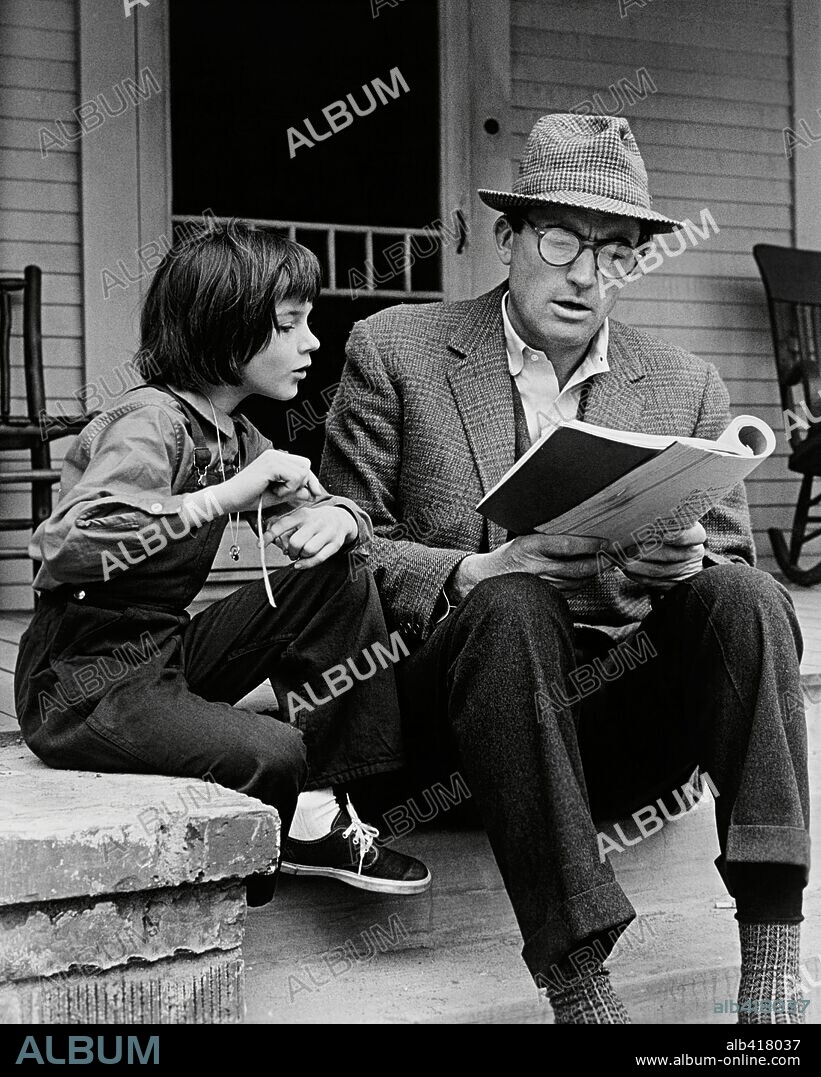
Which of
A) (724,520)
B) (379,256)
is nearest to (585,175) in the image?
(724,520)

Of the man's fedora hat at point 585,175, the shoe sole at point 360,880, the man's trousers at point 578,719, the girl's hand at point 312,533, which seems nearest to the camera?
the man's trousers at point 578,719

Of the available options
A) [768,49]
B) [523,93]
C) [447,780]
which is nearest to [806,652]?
[447,780]

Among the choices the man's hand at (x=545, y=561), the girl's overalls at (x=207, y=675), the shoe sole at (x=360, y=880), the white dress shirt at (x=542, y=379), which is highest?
the white dress shirt at (x=542, y=379)

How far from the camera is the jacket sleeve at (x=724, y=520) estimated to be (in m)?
1.96

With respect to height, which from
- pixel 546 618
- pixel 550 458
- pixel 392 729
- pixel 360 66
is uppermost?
pixel 360 66

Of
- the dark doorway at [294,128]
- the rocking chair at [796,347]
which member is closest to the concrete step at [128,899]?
the rocking chair at [796,347]

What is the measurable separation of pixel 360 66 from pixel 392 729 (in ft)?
14.7

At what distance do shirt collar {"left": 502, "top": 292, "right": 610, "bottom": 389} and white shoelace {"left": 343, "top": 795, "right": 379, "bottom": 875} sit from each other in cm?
72

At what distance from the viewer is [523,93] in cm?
416

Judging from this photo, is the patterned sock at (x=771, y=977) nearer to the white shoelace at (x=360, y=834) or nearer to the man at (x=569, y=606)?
the man at (x=569, y=606)

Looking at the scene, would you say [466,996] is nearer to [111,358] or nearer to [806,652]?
[806,652]

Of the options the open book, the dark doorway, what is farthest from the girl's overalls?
the dark doorway

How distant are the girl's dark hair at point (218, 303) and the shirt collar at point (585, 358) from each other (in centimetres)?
43
